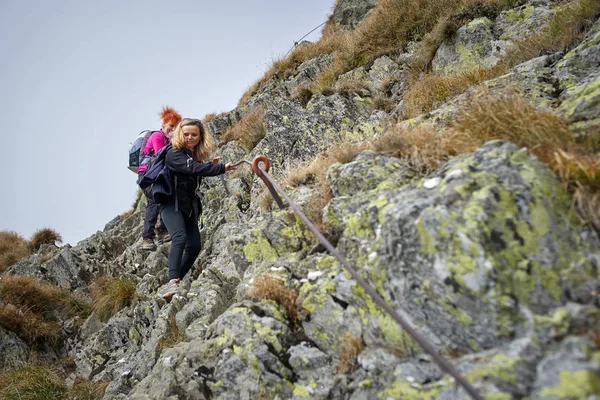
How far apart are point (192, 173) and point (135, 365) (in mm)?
3133

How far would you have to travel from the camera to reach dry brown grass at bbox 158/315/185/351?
4989 mm

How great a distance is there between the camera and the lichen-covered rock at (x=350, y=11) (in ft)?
49.6

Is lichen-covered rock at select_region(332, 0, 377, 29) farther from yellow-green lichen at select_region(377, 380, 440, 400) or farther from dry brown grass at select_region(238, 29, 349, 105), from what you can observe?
yellow-green lichen at select_region(377, 380, 440, 400)

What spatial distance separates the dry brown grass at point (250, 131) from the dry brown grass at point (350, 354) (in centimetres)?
783

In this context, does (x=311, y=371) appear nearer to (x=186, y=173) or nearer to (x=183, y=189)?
(x=186, y=173)

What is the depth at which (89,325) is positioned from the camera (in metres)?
8.39

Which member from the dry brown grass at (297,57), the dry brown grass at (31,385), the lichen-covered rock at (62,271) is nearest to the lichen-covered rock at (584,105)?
the dry brown grass at (31,385)

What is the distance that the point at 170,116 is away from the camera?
721 centimetres

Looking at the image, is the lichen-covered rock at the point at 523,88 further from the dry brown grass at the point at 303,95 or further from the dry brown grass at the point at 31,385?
the dry brown grass at the point at 31,385

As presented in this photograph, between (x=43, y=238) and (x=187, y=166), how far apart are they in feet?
42.4

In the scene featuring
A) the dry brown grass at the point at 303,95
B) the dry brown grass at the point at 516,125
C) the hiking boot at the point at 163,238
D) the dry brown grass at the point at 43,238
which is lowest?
the dry brown grass at the point at 516,125

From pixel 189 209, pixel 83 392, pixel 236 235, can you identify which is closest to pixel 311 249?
pixel 236 235

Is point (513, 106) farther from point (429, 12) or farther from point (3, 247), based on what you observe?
point (3, 247)

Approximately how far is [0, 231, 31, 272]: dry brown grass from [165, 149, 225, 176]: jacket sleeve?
12.3m
